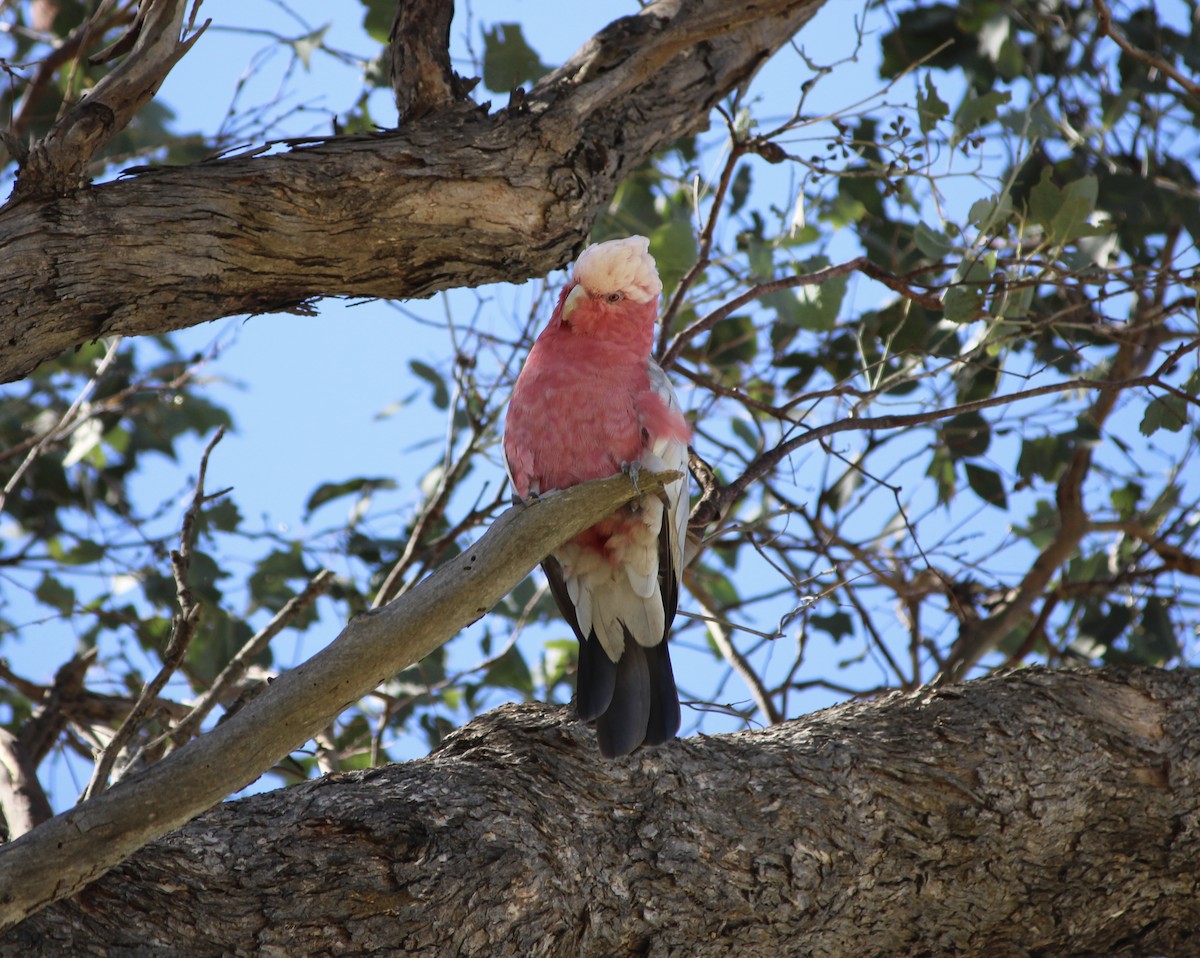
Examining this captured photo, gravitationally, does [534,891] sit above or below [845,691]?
below

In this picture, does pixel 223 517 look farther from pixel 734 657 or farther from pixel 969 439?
pixel 969 439

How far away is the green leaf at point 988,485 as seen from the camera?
3576 millimetres

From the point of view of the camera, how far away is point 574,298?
8.68ft

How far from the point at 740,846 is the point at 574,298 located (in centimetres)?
126

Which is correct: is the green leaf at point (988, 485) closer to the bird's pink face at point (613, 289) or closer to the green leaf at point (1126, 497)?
the green leaf at point (1126, 497)

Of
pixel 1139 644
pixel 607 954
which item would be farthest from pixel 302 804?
pixel 1139 644

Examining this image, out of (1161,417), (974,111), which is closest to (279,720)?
(1161,417)

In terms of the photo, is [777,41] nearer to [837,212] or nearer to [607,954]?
[837,212]

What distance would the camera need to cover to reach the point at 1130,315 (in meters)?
4.10

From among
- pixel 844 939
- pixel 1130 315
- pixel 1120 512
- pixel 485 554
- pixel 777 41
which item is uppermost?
pixel 777 41

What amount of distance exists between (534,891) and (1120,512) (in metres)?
2.88

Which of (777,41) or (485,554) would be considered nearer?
(485,554)

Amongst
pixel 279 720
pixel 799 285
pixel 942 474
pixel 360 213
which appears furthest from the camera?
pixel 942 474

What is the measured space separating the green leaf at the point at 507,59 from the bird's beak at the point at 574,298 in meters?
0.57
